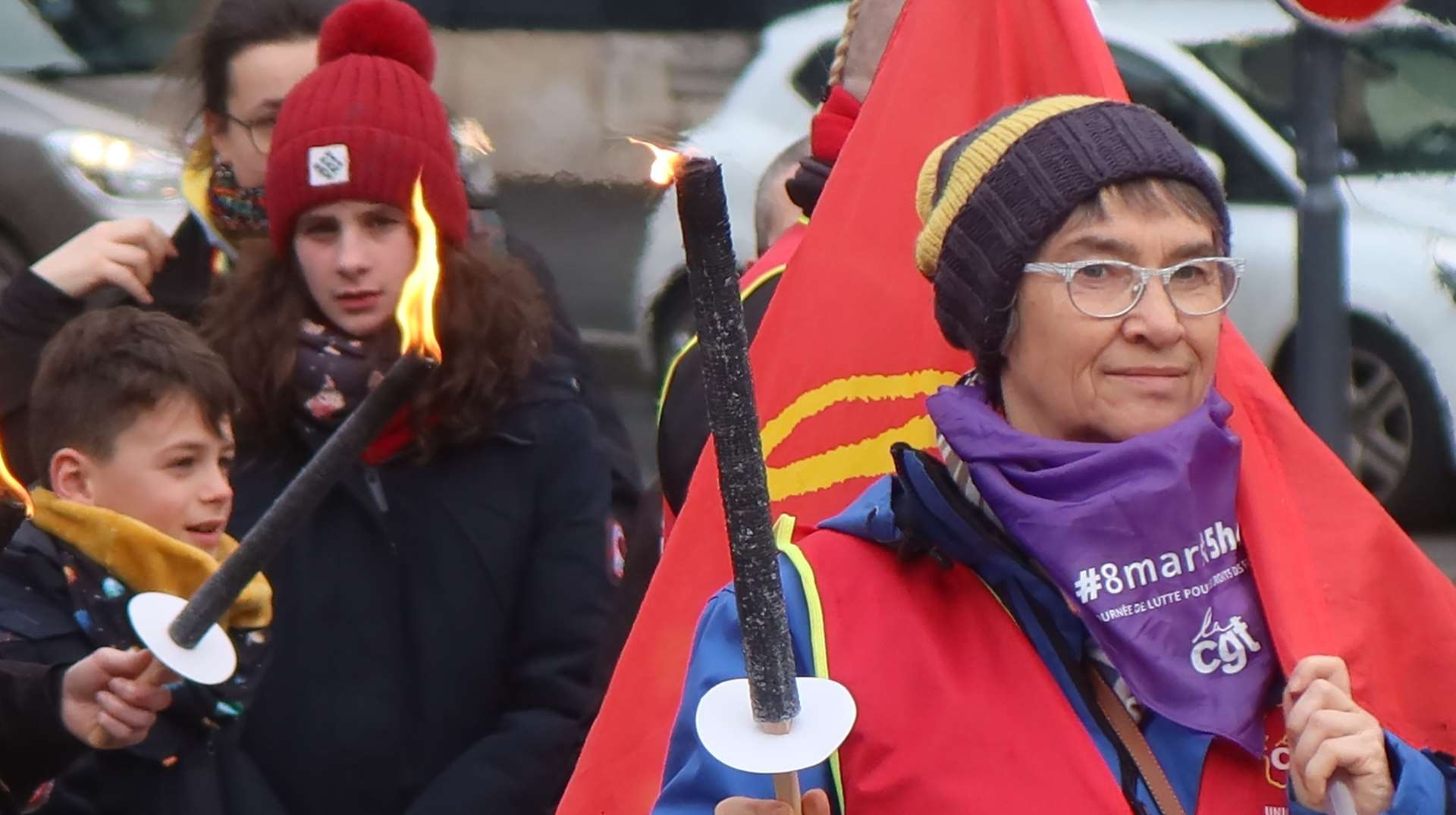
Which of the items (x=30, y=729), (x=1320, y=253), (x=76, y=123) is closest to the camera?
(x=30, y=729)

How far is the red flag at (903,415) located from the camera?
99.1 inches

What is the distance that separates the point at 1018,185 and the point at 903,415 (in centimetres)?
55

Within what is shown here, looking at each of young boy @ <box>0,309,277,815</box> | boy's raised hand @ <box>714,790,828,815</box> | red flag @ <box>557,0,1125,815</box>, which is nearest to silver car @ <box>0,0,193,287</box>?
young boy @ <box>0,309,277,815</box>

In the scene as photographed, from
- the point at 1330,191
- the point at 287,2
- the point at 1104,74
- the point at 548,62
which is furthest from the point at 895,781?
the point at 548,62

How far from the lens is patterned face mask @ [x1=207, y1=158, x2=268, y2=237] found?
3797 mm

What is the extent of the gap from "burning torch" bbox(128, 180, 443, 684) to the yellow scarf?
61 centimetres

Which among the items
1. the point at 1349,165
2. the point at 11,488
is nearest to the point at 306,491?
the point at 11,488

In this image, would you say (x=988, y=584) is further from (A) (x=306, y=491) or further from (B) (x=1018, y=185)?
(A) (x=306, y=491)

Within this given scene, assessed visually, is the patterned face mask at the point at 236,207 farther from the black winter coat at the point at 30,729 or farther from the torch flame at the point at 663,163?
the torch flame at the point at 663,163

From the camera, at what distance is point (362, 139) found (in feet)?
11.2

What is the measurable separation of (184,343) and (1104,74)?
50.4 inches

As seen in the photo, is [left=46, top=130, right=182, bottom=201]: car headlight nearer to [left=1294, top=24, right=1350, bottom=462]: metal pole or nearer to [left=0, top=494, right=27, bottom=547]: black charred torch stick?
[left=1294, top=24, right=1350, bottom=462]: metal pole

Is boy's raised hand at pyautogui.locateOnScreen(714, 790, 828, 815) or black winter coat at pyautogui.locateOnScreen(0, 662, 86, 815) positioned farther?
black winter coat at pyautogui.locateOnScreen(0, 662, 86, 815)

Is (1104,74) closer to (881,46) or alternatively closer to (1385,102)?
(881,46)
